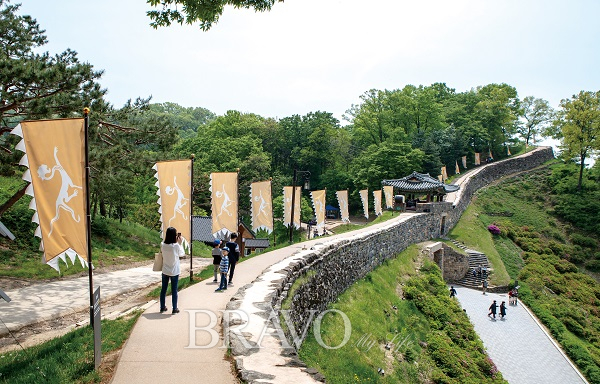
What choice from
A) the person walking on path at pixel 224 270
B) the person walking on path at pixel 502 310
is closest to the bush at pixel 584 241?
the person walking on path at pixel 502 310

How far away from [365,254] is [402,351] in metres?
4.89

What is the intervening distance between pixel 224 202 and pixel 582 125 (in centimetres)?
4157

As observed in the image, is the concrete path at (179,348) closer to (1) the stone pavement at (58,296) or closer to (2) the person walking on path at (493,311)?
(1) the stone pavement at (58,296)

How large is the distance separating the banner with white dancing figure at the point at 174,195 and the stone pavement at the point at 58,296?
92.5 inches

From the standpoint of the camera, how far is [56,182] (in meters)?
6.59

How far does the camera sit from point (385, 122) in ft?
165

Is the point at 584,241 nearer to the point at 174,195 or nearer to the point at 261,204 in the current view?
the point at 261,204

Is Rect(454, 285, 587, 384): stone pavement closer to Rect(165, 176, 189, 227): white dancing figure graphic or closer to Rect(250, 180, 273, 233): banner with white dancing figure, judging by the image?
Rect(250, 180, 273, 233): banner with white dancing figure

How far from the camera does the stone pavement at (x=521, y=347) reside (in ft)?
52.1

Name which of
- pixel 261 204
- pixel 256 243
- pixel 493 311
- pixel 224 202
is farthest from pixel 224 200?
pixel 256 243

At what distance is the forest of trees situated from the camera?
14383mm

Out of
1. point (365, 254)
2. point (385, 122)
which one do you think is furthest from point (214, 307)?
point (385, 122)

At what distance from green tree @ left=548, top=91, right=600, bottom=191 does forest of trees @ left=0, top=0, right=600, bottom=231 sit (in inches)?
3.9

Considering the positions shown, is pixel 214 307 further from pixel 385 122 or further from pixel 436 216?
pixel 385 122
